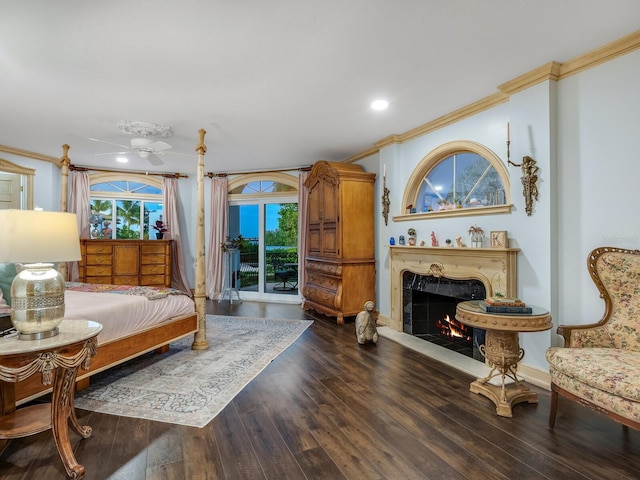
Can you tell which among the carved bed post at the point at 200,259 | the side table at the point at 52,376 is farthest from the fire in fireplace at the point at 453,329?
the side table at the point at 52,376

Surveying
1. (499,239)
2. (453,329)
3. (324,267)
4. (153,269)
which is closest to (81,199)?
(153,269)

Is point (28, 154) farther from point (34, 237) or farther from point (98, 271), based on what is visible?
point (34, 237)

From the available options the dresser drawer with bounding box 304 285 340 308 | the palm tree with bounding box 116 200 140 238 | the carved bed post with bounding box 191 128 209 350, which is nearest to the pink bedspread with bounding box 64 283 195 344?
the carved bed post with bounding box 191 128 209 350

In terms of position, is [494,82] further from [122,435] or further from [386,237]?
[122,435]

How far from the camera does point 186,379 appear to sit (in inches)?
112

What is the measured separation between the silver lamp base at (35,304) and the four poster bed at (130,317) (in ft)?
1.97

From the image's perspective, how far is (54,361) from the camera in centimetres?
168

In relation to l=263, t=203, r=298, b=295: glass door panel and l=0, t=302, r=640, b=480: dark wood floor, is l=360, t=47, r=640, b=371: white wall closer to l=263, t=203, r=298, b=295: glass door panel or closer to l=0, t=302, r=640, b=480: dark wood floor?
l=0, t=302, r=640, b=480: dark wood floor

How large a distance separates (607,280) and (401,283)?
230cm

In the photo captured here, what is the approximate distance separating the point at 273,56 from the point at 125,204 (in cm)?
554

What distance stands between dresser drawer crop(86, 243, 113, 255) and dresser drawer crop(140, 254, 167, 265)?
0.54 m

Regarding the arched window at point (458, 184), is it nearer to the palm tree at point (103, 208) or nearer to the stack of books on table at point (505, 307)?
the stack of books on table at point (505, 307)

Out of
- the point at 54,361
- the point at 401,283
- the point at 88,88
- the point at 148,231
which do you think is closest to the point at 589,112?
the point at 401,283

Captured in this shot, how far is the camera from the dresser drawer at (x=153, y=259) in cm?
611
